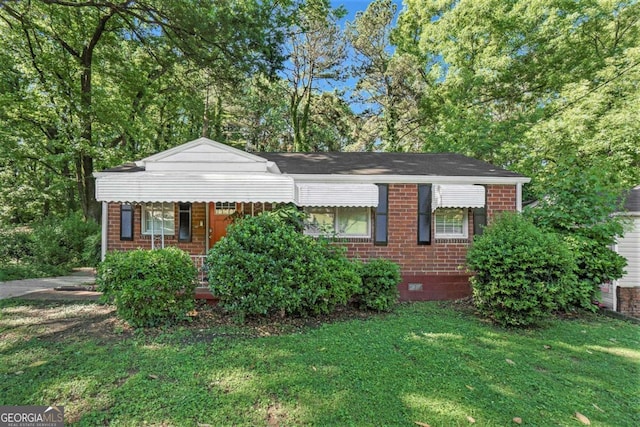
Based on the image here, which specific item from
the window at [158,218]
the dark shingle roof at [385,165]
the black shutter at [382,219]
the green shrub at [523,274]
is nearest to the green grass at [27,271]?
the window at [158,218]

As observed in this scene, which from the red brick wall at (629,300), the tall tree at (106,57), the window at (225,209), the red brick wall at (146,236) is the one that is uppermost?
the tall tree at (106,57)

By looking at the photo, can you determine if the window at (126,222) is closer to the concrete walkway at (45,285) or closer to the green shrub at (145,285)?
the concrete walkway at (45,285)

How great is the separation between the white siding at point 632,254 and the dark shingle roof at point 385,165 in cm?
352

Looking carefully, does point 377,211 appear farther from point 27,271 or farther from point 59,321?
point 27,271

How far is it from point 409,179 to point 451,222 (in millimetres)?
2143

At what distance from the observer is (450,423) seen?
3613 millimetres

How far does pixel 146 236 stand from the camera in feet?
31.6

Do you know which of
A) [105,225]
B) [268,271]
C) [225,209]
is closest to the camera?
[268,271]

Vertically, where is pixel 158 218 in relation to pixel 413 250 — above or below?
above

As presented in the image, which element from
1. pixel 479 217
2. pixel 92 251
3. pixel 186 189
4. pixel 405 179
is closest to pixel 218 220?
pixel 186 189

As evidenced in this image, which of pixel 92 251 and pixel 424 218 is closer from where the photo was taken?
pixel 424 218

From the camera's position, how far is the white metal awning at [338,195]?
342 inches

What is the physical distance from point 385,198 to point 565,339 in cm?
564

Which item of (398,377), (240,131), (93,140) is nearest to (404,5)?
(240,131)
